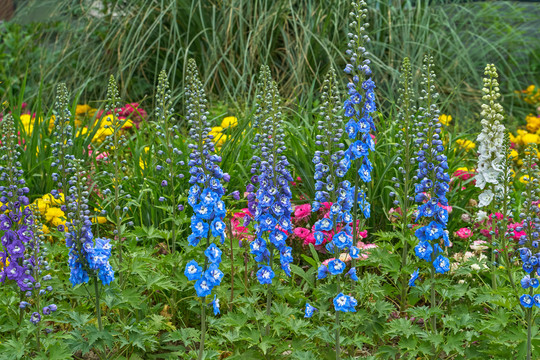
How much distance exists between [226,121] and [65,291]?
282 cm

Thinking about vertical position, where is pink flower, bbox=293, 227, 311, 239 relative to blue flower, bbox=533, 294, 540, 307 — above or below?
below

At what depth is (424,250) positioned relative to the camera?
2955mm

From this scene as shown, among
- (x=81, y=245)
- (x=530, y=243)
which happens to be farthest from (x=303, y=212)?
(x=81, y=245)

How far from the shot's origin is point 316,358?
2.96 meters

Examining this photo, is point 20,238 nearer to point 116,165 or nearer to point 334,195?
point 116,165

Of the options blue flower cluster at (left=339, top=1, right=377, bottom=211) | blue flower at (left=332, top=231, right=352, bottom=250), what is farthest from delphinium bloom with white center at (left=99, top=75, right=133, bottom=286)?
blue flower cluster at (left=339, top=1, right=377, bottom=211)

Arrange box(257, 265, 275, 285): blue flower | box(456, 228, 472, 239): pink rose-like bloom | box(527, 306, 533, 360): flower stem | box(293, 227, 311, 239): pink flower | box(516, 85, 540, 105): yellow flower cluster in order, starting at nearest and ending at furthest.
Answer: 1. box(527, 306, 533, 360): flower stem
2. box(257, 265, 275, 285): blue flower
3. box(293, 227, 311, 239): pink flower
4. box(456, 228, 472, 239): pink rose-like bloom
5. box(516, 85, 540, 105): yellow flower cluster

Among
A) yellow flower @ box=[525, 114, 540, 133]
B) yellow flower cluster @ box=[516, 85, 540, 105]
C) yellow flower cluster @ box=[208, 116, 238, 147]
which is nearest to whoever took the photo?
yellow flower cluster @ box=[208, 116, 238, 147]

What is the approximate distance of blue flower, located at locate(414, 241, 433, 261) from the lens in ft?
9.66

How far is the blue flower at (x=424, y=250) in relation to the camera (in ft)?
9.66

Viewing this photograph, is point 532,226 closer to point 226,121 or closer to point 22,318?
point 22,318

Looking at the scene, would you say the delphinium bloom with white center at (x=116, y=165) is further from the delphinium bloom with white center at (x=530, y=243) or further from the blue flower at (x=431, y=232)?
the delphinium bloom with white center at (x=530, y=243)

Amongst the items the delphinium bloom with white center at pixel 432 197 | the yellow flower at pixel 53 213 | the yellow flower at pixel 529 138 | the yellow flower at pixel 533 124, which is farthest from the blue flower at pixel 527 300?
the yellow flower at pixel 533 124

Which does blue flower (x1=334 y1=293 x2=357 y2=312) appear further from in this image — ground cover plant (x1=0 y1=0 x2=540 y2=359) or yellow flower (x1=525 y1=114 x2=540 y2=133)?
yellow flower (x1=525 y1=114 x2=540 y2=133)
